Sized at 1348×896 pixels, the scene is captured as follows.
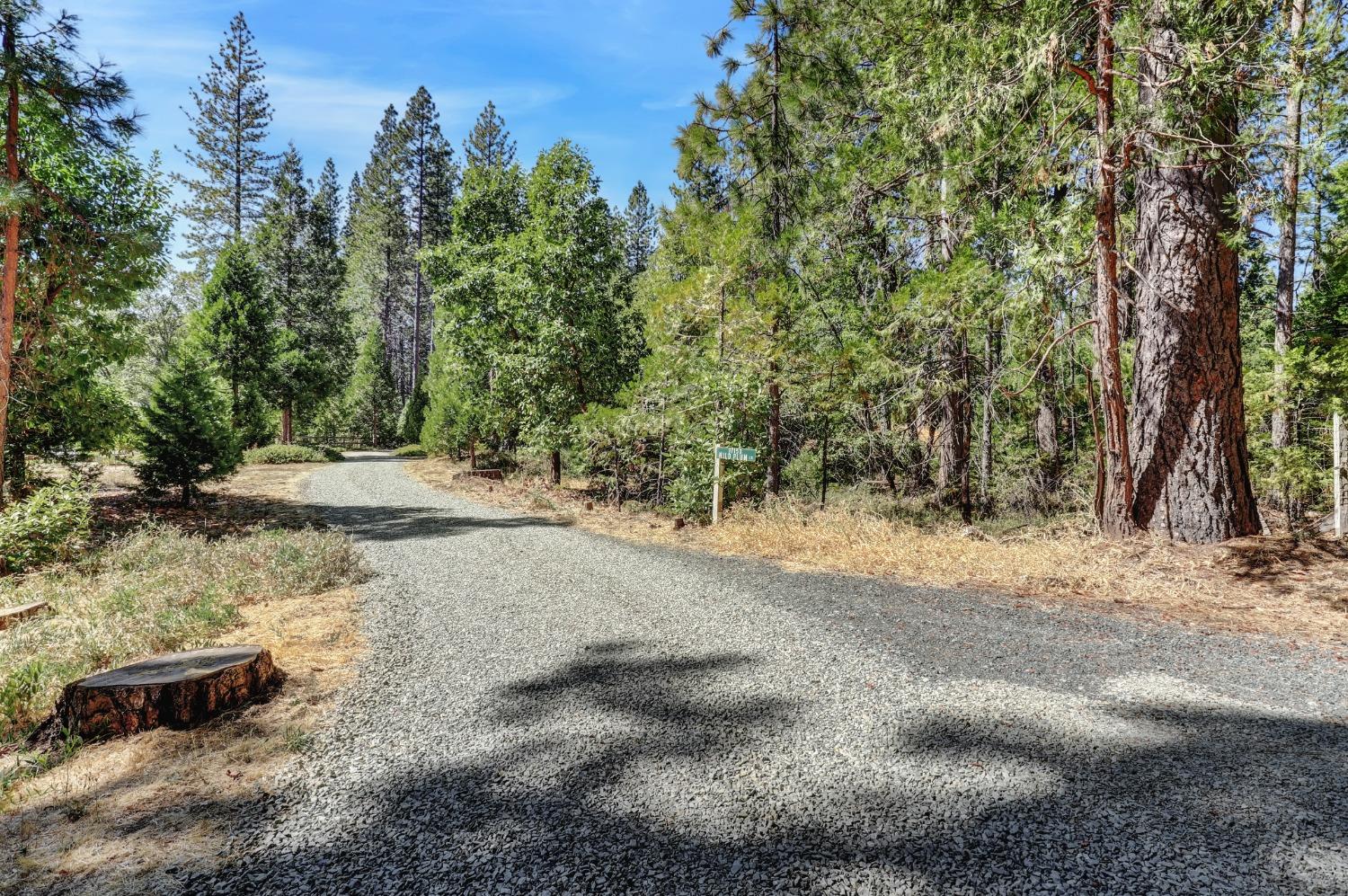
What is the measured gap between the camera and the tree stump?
9.70 feet

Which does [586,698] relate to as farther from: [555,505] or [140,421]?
[140,421]

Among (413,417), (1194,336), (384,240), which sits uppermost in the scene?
(384,240)

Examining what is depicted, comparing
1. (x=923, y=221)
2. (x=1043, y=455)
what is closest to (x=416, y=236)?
(x=923, y=221)

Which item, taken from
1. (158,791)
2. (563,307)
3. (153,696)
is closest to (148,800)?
(158,791)

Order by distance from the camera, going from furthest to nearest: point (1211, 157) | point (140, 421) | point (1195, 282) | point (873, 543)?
point (140, 421) < point (873, 543) < point (1195, 282) < point (1211, 157)

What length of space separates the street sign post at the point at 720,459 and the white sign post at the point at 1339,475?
621 centimetres

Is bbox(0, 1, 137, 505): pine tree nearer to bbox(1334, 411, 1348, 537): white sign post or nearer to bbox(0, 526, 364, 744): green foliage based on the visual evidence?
bbox(0, 526, 364, 744): green foliage

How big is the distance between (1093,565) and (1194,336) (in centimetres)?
245

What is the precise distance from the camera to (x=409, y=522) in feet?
33.2

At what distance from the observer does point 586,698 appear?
11.2 ft

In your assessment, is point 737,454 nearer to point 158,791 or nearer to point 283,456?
point 158,791

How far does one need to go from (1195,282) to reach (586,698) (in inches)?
265

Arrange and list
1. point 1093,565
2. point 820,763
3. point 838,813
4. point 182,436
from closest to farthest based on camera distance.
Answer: point 838,813
point 820,763
point 1093,565
point 182,436

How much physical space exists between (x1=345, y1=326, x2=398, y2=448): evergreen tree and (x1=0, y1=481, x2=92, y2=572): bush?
2994cm
